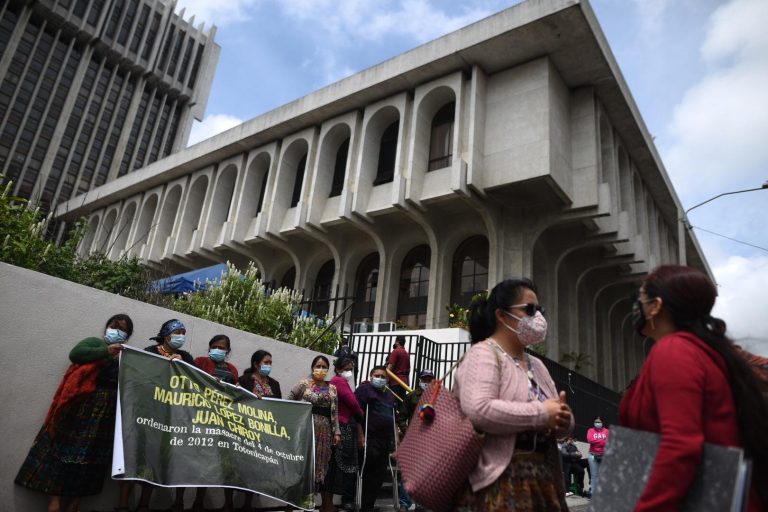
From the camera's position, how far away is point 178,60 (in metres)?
52.3

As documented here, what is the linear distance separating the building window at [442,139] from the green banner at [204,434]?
14.7 metres

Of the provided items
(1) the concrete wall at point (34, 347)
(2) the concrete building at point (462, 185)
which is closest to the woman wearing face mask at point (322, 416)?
(1) the concrete wall at point (34, 347)

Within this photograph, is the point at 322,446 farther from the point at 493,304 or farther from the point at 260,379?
→ the point at 493,304

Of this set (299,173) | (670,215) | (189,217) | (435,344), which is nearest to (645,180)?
(670,215)

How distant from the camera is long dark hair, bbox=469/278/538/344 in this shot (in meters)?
2.66

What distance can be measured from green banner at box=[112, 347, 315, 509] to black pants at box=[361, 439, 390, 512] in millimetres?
1010

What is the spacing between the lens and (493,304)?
271cm

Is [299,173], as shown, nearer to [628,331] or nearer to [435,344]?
[435,344]

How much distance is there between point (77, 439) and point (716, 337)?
15.2 ft

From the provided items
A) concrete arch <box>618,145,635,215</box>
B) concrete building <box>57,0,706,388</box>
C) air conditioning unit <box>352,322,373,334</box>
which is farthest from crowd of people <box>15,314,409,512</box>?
concrete arch <box>618,145,635,215</box>

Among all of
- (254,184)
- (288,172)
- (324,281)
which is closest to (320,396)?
(324,281)

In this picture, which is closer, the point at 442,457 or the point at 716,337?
the point at 716,337

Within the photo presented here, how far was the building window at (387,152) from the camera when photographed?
20.8 m

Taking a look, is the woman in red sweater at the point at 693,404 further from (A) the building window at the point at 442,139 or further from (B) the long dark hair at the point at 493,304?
(A) the building window at the point at 442,139
